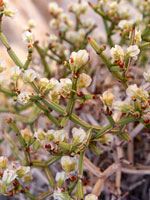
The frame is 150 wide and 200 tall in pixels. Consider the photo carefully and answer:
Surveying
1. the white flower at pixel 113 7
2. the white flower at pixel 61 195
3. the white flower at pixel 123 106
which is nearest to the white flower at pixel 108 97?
the white flower at pixel 123 106

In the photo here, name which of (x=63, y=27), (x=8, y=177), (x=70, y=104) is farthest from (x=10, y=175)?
(x=63, y=27)

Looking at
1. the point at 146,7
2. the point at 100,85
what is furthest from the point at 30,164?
the point at 146,7

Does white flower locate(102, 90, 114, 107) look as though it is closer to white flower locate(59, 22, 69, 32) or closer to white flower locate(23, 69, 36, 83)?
white flower locate(23, 69, 36, 83)

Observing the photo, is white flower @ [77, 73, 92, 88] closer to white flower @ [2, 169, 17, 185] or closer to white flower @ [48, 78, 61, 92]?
white flower @ [48, 78, 61, 92]

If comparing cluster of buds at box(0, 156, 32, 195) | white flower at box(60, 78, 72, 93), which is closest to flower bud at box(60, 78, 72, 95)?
white flower at box(60, 78, 72, 93)

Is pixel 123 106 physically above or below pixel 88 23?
below

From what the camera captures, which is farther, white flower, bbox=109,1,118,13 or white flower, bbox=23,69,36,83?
white flower, bbox=109,1,118,13

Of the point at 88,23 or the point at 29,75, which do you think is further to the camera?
the point at 88,23

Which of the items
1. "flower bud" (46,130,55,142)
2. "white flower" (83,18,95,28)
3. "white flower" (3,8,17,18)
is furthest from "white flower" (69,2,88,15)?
"flower bud" (46,130,55,142)

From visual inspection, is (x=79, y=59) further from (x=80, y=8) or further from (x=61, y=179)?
(x=80, y=8)

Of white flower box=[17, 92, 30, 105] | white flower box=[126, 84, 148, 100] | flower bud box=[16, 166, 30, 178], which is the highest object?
white flower box=[17, 92, 30, 105]

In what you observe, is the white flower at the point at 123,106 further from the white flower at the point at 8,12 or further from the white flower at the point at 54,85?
the white flower at the point at 8,12

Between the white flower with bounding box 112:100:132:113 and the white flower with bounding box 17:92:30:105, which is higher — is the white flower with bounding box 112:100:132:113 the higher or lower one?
the lower one
